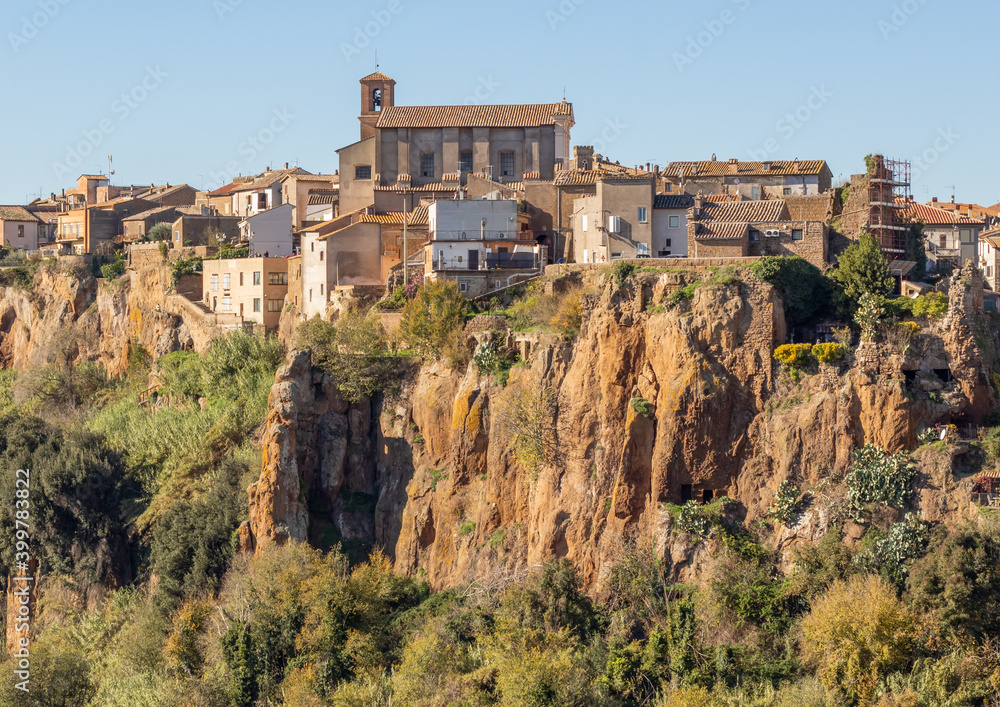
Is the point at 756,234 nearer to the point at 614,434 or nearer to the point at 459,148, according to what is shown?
the point at 614,434

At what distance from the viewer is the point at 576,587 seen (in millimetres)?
43625

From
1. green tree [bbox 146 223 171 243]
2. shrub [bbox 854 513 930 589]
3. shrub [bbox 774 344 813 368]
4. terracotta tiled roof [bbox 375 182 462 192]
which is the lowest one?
shrub [bbox 854 513 930 589]

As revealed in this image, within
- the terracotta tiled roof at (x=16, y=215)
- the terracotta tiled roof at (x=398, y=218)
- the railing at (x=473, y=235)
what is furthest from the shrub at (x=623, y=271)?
the terracotta tiled roof at (x=16, y=215)

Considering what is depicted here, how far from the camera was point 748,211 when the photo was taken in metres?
52.4

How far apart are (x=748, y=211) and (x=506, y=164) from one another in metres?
16.0

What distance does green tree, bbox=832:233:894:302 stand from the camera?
44906 mm

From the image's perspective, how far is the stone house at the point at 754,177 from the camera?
6338 centimetres

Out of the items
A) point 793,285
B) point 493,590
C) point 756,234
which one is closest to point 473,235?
point 756,234

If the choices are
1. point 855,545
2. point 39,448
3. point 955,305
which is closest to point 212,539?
point 39,448

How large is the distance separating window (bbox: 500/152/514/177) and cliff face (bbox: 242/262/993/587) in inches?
718

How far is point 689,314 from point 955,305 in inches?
276

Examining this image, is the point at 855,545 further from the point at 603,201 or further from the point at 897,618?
the point at 603,201

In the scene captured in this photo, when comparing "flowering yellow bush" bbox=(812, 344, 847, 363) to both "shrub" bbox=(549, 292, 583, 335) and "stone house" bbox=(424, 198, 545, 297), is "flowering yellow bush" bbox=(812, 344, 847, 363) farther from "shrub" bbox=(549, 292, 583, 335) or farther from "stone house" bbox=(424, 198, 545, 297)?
"stone house" bbox=(424, 198, 545, 297)

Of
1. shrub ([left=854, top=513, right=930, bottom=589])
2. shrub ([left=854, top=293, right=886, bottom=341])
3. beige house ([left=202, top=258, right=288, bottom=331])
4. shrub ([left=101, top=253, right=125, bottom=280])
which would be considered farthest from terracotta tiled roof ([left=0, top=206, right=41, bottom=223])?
shrub ([left=854, top=513, right=930, bottom=589])
